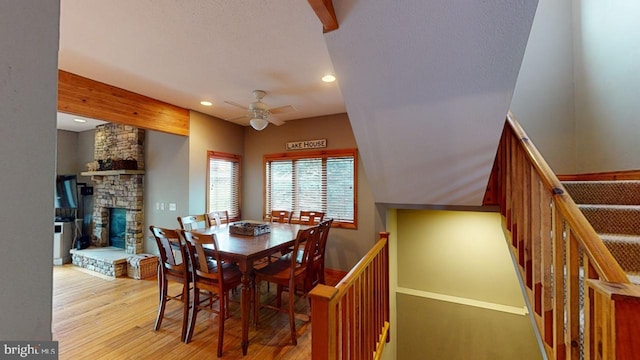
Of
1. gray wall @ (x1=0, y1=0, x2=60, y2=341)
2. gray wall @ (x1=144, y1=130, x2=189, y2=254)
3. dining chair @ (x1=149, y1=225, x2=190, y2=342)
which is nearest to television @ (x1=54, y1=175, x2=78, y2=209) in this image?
gray wall @ (x1=144, y1=130, x2=189, y2=254)

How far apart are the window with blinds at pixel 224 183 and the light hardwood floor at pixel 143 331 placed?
1.66 m

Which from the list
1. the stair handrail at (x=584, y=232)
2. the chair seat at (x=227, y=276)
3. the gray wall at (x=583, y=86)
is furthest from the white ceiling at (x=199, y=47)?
the gray wall at (x=583, y=86)

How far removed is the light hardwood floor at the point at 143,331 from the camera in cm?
233

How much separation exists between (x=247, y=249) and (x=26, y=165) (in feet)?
7.06

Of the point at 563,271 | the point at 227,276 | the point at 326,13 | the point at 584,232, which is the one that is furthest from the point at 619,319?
the point at 227,276

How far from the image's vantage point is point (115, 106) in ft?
10.6

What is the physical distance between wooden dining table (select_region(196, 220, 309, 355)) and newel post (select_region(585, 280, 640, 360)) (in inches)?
85.6

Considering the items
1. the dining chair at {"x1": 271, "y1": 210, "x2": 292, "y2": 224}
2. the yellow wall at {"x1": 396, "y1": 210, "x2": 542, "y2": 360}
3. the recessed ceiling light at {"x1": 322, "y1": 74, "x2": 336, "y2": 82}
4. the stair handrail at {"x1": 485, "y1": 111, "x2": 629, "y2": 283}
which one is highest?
the recessed ceiling light at {"x1": 322, "y1": 74, "x2": 336, "y2": 82}

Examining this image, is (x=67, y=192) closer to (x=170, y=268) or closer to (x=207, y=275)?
(x=170, y=268)

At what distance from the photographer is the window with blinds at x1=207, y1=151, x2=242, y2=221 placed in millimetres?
4559

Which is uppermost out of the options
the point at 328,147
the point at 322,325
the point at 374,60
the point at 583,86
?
the point at 583,86

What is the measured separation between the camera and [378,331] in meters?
2.69

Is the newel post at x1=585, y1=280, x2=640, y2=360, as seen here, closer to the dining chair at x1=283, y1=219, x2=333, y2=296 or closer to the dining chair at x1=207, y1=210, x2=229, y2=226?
the dining chair at x1=283, y1=219, x2=333, y2=296

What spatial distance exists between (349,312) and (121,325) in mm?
2657
